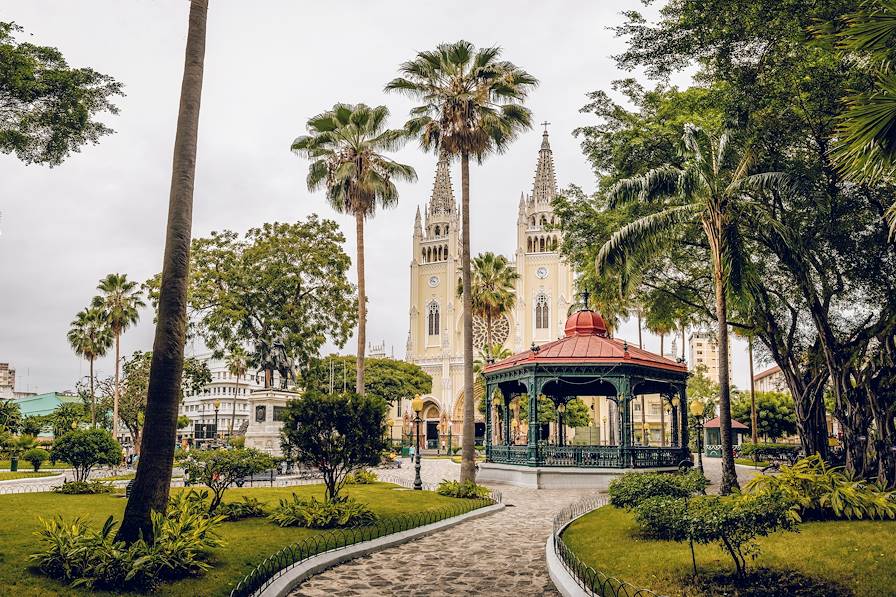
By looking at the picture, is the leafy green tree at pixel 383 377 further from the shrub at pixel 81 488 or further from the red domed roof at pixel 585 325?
the shrub at pixel 81 488

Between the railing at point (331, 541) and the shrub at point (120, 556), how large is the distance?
851 millimetres

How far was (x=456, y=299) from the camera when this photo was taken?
276 ft

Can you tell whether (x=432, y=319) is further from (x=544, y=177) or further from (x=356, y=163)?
(x=356, y=163)

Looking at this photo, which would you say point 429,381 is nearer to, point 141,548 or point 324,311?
point 324,311

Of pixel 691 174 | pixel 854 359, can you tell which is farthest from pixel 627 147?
pixel 854 359

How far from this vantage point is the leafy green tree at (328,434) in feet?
49.2

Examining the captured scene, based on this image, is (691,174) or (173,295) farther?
(691,174)

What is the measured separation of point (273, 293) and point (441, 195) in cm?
5835

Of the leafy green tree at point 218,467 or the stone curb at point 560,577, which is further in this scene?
the leafy green tree at point 218,467

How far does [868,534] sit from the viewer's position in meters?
11.4

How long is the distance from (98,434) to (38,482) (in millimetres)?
6825

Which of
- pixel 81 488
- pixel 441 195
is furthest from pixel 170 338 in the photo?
pixel 441 195

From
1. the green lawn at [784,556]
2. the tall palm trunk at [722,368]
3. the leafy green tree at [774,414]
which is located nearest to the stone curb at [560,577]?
the green lawn at [784,556]

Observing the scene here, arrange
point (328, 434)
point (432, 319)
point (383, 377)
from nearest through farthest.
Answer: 1. point (328, 434)
2. point (383, 377)
3. point (432, 319)
